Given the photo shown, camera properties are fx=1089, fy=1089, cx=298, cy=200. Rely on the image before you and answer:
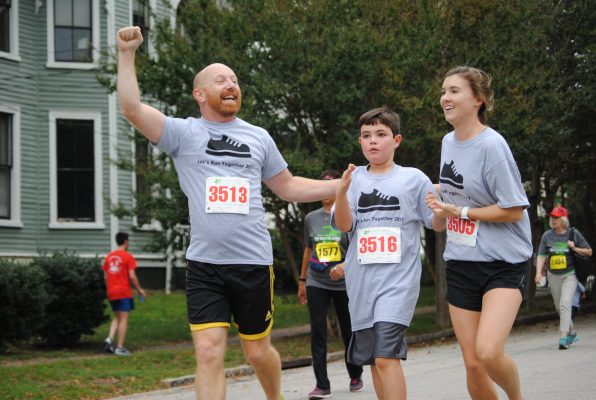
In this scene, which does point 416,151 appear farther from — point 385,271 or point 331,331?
point 385,271

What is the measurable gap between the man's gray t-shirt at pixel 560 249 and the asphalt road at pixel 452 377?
1.13 m

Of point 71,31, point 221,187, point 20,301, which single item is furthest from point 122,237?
point 71,31

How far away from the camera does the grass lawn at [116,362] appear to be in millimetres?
12055

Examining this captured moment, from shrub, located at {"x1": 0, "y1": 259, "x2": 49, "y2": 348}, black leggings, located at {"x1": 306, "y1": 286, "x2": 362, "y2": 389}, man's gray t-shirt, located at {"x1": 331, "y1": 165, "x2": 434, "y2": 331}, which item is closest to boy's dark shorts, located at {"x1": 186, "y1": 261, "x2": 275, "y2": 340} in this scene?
man's gray t-shirt, located at {"x1": 331, "y1": 165, "x2": 434, "y2": 331}

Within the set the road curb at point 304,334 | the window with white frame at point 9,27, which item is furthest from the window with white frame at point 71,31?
the road curb at point 304,334

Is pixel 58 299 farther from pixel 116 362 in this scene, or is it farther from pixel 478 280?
pixel 478 280

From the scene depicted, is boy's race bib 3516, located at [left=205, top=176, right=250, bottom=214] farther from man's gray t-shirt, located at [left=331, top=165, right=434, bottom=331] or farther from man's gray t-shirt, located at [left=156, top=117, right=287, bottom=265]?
man's gray t-shirt, located at [left=331, top=165, right=434, bottom=331]

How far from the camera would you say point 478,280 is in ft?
21.6

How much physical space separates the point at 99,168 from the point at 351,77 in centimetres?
1137

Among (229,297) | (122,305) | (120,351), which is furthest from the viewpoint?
(122,305)

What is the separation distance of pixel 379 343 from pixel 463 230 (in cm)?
88

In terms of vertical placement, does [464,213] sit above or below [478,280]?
above

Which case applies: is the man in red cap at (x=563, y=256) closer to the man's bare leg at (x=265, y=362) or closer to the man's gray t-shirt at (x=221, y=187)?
the man's bare leg at (x=265, y=362)

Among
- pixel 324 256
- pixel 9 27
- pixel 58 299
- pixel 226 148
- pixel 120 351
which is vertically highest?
pixel 9 27
